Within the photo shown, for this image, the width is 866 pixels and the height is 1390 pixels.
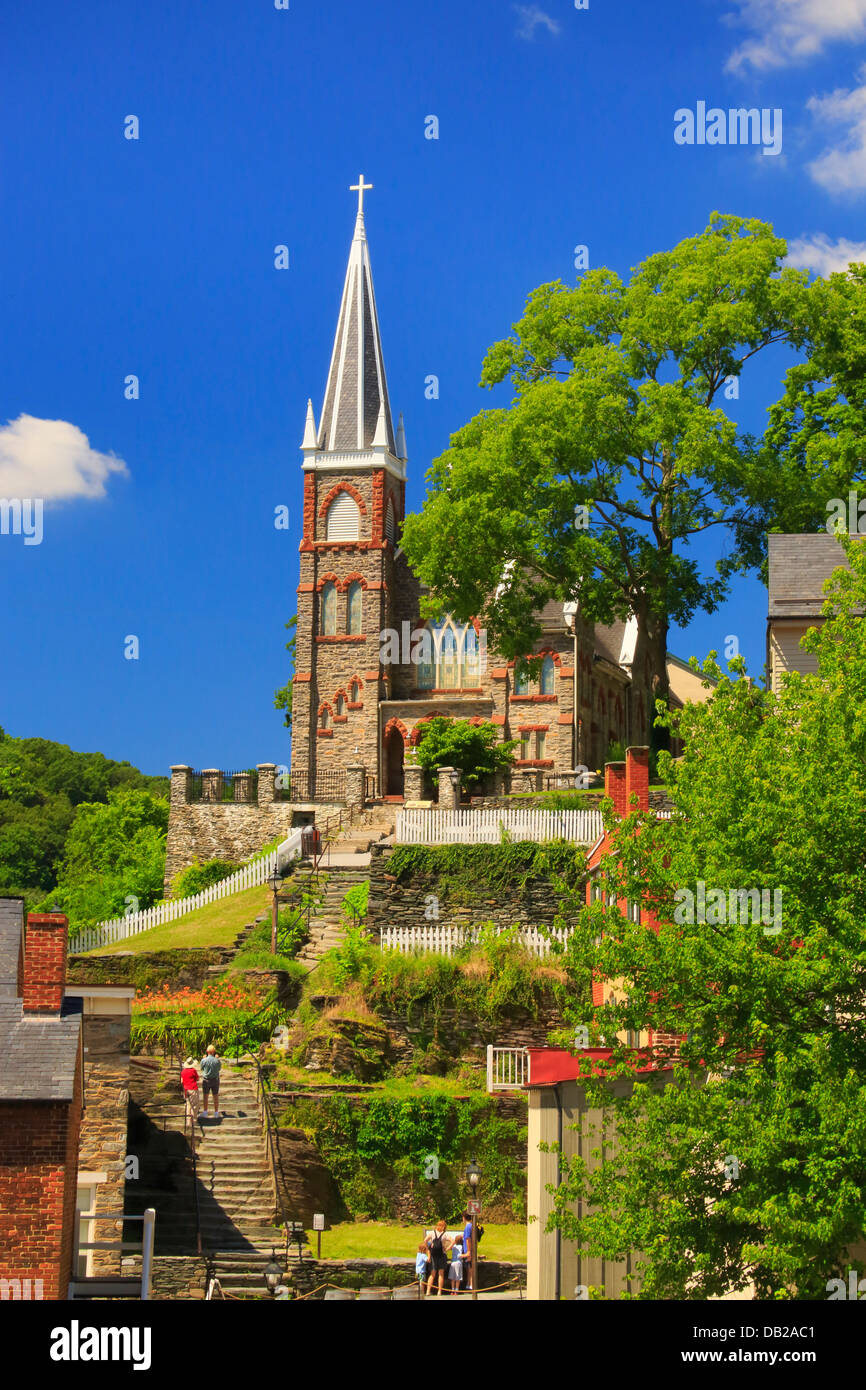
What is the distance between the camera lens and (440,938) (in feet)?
109

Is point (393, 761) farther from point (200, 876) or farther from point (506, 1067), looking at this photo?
point (506, 1067)

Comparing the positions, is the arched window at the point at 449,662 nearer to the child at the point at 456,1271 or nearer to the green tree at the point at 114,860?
the green tree at the point at 114,860

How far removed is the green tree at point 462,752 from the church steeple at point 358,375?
616 inches

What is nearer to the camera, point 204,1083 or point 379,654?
point 204,1083

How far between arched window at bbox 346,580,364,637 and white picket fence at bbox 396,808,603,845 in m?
20.6

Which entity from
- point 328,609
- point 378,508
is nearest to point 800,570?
point 378,508

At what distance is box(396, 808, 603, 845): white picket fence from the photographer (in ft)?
118

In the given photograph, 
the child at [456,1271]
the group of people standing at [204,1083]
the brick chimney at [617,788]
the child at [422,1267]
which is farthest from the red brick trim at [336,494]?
the child at [422,1267]

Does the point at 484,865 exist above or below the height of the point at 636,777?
below

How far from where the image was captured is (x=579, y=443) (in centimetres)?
3988

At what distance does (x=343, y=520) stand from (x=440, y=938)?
27.6m

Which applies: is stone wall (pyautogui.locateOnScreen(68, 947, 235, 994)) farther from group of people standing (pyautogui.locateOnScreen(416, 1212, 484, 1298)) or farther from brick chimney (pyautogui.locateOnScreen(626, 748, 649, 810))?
group of people standing (pyautogui.locateOnScreen(416, 1212, 484, 1298))

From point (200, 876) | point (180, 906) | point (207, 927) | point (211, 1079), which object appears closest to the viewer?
point (211, 1079)

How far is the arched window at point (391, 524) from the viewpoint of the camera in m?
58.6
